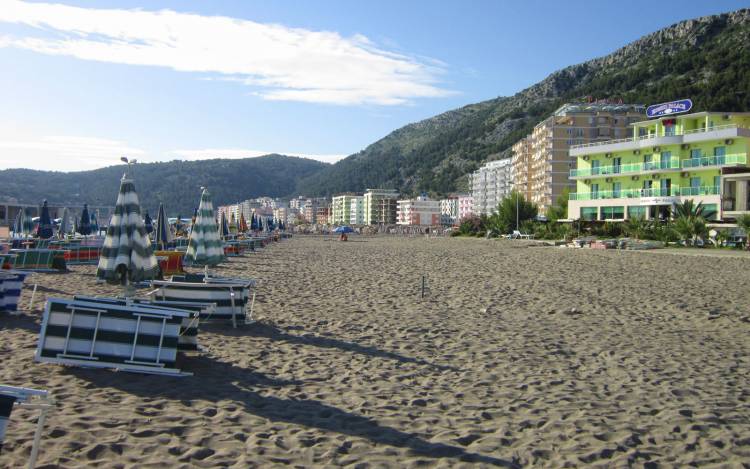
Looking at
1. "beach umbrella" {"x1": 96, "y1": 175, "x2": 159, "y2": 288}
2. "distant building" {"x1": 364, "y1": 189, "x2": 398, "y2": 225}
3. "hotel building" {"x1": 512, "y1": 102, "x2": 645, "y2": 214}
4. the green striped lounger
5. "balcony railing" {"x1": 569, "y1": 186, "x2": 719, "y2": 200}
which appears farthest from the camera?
"distant building" {"x1": 364, "y1": 189, "x2": 398, "y2": 225}

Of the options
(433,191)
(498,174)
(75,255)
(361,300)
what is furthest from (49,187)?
(361,300)

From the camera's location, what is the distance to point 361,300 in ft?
42.8

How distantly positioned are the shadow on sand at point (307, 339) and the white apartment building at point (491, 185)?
108 metres

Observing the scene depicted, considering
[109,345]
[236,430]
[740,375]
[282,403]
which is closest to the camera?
[236,430]

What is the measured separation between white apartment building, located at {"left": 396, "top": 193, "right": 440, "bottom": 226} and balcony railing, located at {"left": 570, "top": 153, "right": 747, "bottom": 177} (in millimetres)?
101009

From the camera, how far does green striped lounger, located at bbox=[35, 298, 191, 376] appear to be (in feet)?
20.6

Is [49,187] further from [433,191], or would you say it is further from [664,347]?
[664,347]

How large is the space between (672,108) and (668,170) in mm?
5262

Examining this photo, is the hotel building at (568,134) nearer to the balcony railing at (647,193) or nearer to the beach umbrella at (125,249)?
the balcony railing at (647,193)

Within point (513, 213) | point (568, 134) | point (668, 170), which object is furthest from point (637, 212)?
point (568, 134)

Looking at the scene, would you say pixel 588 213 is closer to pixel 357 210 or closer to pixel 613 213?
pixel 613 213

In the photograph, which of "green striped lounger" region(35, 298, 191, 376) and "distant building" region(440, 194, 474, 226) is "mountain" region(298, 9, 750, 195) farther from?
"green striped lounger" region(35, 298, 191, 376)

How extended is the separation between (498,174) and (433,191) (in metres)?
65.2

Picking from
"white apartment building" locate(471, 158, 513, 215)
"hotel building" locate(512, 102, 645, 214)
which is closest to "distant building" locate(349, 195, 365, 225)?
"white apartment building" locate(471, 158, 513, 215)
